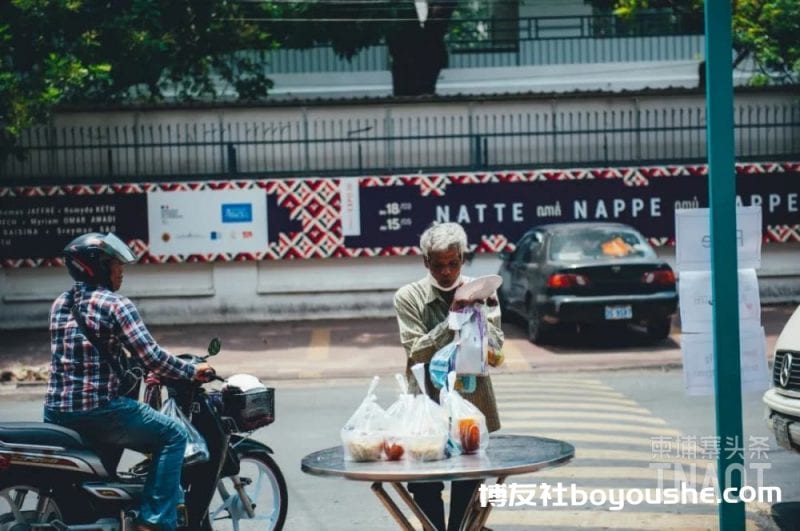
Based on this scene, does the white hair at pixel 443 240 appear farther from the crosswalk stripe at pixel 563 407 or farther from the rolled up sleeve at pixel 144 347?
the crosswalk stripe at pixel 563 407

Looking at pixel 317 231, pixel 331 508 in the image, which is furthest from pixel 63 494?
pixel 317 231

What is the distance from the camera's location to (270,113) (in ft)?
63.9

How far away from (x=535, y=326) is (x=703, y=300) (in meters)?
10.3

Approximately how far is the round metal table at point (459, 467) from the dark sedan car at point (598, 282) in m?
10.1

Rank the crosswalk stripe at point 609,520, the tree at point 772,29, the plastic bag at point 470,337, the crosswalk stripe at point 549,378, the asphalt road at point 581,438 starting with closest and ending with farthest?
the plastic bag at point 470,337
the crosswalk stripe at point 609,520
the asphalt road at point 581,438
the crosswalk stripe at point 549,378
the tree at point 772,29

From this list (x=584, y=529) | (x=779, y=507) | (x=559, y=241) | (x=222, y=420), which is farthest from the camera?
(x=559, y=241)

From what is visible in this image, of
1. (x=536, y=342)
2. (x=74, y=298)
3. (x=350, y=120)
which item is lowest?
(x=536, y=342)

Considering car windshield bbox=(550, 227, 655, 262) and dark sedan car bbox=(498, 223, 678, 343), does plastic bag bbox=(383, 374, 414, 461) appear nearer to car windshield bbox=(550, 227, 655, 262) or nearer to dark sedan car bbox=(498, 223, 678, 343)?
dark sedan car bbox=(498, 223, 678, 343)

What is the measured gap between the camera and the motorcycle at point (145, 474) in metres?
5.86

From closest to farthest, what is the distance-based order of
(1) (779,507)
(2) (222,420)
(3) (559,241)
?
(2) (222,420) → (1) (779,507) → (3) (559,241)

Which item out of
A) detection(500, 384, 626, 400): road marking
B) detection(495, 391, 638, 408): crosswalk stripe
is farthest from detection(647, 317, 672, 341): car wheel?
detection(495, 391, 638, 408): crosswalk stripe

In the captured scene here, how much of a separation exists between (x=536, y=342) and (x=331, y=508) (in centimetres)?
887

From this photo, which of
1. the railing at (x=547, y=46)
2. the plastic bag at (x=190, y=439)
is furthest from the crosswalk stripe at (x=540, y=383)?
the railing at (x=547, y=46)

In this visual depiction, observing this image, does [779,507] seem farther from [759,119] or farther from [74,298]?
[759,119]
